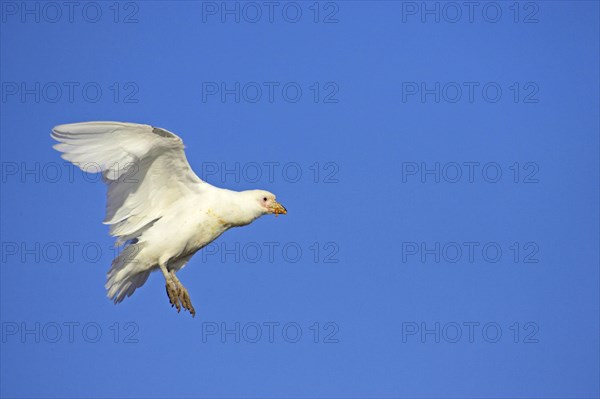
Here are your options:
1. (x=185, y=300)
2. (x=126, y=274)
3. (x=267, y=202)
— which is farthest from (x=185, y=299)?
(x=267, y=202)

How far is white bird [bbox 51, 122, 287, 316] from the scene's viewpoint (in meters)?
26.3

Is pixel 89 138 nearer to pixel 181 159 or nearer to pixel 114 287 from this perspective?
pixel 181 159

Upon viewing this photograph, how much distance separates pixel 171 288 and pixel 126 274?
1.27 meters

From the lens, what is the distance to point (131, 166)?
26594 millimetres

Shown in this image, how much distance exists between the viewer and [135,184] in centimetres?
2714

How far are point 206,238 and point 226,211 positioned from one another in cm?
80

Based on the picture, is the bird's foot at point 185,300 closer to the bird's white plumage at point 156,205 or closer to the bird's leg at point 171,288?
the bird's leg at point 171,288

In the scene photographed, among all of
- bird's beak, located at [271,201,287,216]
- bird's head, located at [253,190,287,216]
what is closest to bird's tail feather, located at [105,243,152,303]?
A: bird's head, located at [253,190,287,216]

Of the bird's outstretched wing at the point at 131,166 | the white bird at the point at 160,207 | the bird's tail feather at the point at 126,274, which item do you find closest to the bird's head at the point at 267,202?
the white bird at the point at 160,207

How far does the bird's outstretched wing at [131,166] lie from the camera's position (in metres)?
25.8

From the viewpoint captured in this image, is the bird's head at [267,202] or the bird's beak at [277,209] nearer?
the bird's head at [267,202]

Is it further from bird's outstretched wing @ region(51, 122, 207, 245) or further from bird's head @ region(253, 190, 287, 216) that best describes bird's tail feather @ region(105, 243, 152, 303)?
bird's head @ region(253, 190, 287, 216)

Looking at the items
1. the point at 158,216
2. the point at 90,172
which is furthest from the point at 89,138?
the point at 158,216

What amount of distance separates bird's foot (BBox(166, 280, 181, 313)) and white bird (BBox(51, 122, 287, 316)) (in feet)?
0.07
